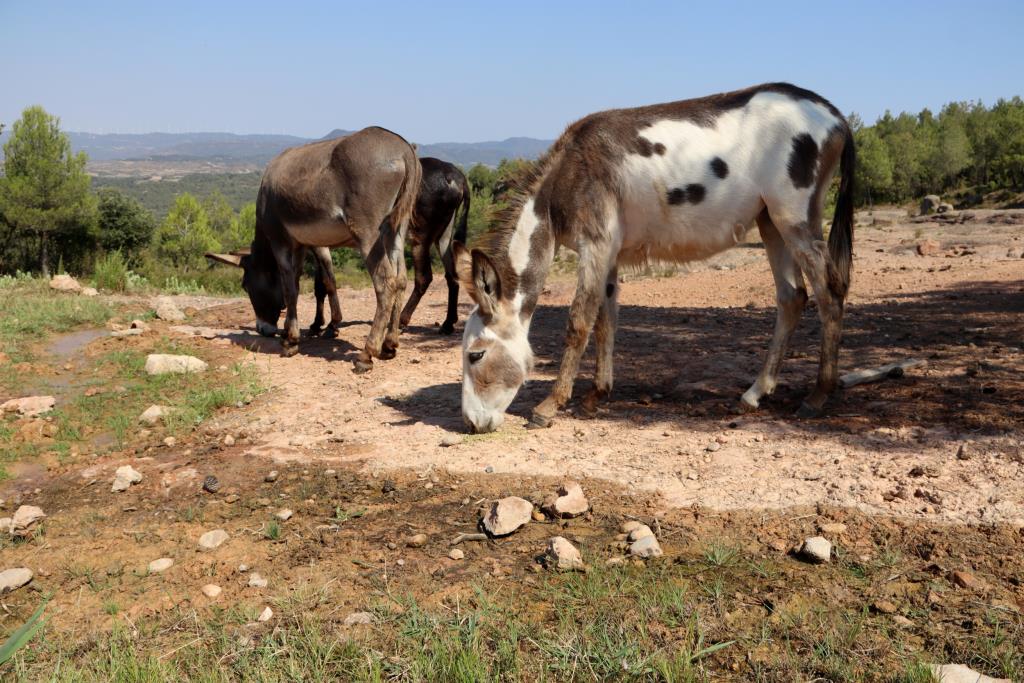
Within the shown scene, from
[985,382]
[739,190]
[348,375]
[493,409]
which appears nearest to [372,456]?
[493,409]

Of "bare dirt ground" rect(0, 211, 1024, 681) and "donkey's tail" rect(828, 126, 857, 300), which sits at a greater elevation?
"donkey's tail" rect(828, 126, 857, 300)

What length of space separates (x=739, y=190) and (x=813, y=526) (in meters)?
2.71

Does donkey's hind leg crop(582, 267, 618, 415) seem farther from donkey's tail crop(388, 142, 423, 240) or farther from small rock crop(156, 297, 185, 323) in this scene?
small rock crop(156, 297, 185, 323)

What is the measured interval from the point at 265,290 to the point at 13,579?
242 inches

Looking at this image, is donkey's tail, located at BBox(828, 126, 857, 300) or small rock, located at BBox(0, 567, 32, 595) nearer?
small rock, located at BBox(0, 567, 32, 595)

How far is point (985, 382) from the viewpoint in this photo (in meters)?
5.41

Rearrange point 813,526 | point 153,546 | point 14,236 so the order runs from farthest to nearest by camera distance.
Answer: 1. point 14,236
2. point 153,546
3. point 813,526

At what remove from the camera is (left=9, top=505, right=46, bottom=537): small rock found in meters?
4.09

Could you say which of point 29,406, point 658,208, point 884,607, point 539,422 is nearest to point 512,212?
point 658,208

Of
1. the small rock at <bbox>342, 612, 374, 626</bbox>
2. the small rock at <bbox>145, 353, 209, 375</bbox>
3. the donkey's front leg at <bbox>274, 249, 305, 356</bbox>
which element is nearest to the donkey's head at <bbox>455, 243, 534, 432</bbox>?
the small rock at <bbox>342, 612, 374, 626</bbox>

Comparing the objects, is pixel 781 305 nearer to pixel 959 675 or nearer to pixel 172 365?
pixel 959 675

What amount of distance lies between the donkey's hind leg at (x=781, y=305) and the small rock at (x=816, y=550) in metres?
2.38

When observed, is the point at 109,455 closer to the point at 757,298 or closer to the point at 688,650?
the point at 688,650

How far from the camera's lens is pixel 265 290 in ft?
30.5
